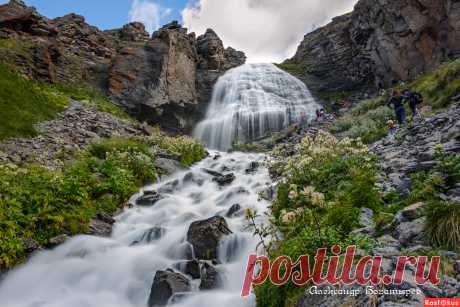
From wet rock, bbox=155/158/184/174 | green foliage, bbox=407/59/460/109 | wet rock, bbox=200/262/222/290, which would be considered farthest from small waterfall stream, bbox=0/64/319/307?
green foliage, bbox=407/59/460/109

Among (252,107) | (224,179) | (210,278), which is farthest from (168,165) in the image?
(252,107)

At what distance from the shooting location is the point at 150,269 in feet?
28.4

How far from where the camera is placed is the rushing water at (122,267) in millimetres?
7633

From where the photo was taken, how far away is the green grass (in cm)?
912

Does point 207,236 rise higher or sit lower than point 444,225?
lower

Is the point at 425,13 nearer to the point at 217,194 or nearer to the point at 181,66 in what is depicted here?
the point at 181,66

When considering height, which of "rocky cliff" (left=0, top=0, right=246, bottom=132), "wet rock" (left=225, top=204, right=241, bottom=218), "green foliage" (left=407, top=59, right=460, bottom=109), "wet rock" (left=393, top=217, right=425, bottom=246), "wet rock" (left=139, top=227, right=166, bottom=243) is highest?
"rocky cliff" (left=0, top=0, right=246, bottom=132)

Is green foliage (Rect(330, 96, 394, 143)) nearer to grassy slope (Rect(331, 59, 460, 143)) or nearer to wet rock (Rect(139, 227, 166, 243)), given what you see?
grassy slope (Rect(331, 59, 460, 143))

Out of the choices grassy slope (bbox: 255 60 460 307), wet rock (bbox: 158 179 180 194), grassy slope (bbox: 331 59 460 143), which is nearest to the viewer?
grassy slope (bbox: 255 60 460 307)

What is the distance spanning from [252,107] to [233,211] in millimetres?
23735

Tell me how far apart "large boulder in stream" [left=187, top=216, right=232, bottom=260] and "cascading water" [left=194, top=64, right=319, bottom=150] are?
832 inches

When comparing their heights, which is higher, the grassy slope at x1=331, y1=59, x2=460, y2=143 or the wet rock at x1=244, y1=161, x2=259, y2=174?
the grassy slope at x1=331, y1=59, x2=460, y2=143

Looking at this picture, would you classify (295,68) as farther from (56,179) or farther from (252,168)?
(56,179)

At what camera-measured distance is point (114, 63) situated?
102 ft
